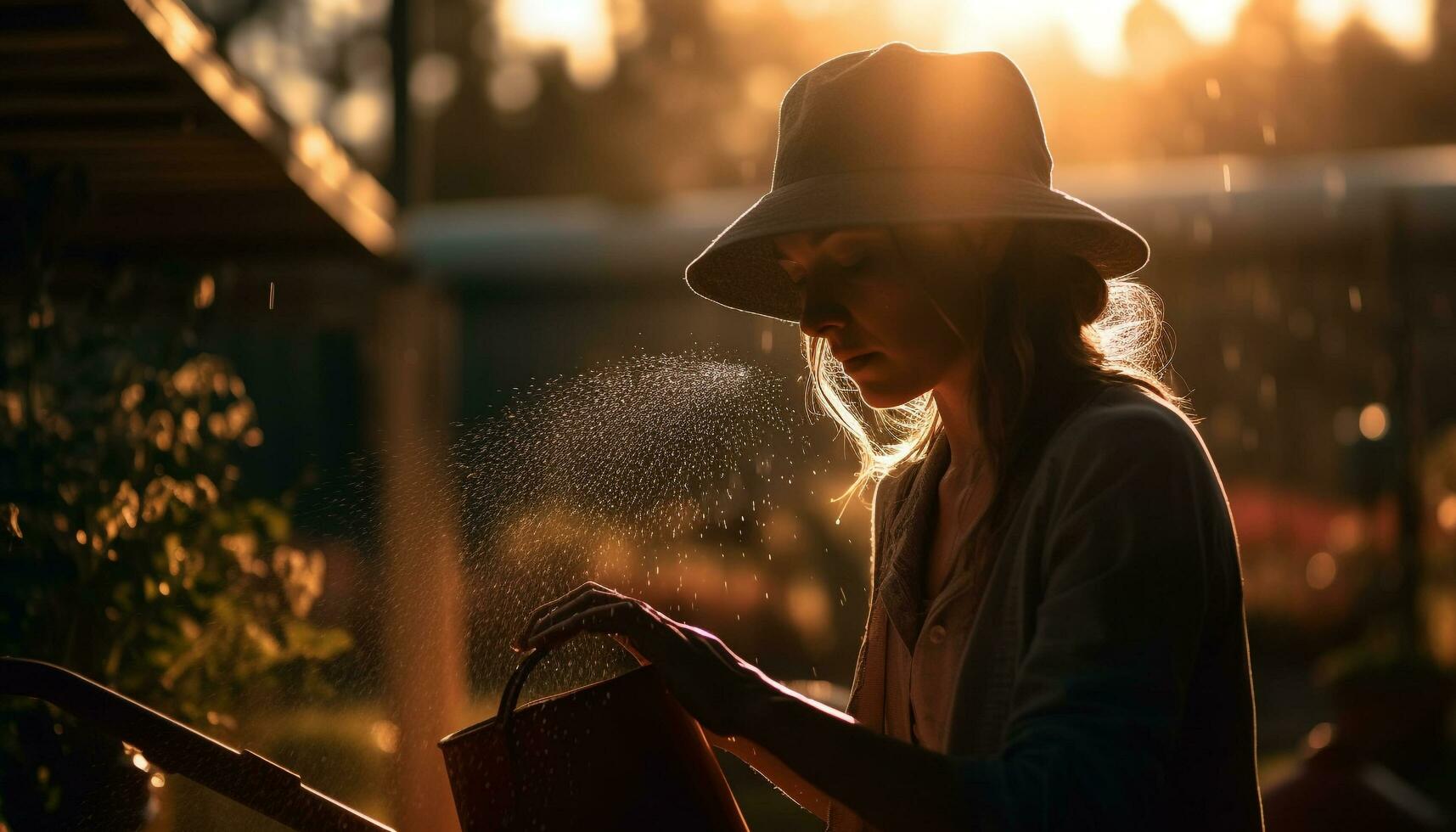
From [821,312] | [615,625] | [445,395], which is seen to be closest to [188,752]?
[615,625]

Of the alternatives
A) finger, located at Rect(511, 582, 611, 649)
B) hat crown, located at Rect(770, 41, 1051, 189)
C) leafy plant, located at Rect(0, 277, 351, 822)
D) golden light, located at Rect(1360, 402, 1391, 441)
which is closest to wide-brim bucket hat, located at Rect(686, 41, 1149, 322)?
hat crown, located at Rect(770, 41, 1051, 189)

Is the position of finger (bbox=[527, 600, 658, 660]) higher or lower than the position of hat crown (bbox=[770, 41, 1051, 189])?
lower

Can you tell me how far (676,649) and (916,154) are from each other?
67 cm

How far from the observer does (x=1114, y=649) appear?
122 cm

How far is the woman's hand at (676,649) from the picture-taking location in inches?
52.0

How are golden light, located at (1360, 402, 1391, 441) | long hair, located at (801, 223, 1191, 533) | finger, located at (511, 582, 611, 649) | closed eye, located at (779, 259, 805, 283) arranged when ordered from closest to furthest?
finger, located at (511, 582, 611, 649), long hair, located at (801, 223, 1191, 533), closed eye, located at (779, 259, 805, 283), golden light, located at (1360, 402, 1391, 441)

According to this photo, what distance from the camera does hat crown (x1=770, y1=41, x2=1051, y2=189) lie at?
5.17 ft

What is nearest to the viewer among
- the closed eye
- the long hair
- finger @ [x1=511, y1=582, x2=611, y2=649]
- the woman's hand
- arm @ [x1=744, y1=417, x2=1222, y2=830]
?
arm @ [x1=744, y1=417, x2=1222, y2=830]

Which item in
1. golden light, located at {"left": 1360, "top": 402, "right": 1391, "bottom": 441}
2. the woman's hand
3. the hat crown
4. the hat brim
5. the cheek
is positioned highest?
the hat crown

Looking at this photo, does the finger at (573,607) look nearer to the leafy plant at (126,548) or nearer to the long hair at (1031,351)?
the long hair at (1031,351)

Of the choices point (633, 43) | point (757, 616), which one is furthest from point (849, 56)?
point (633, 43)

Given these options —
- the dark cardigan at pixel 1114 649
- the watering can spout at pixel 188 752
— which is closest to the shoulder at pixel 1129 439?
the dark cardigan at pixel 1114 649

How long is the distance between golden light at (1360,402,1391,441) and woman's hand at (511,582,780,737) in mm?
9295

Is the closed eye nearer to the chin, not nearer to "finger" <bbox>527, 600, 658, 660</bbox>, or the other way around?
the chin
